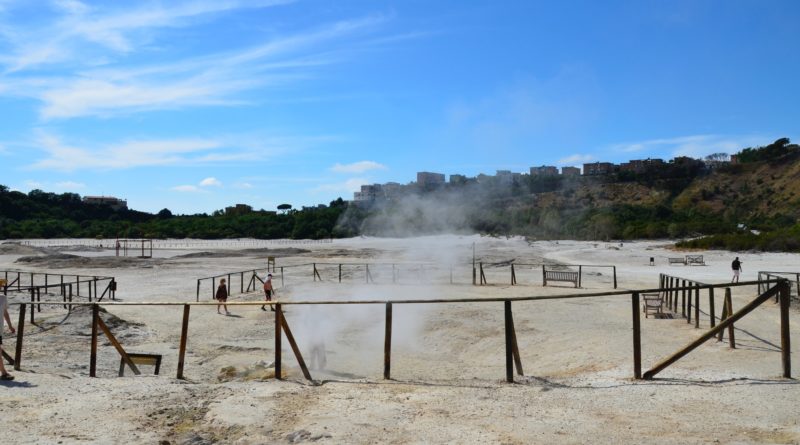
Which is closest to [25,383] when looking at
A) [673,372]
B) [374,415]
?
[374,415]

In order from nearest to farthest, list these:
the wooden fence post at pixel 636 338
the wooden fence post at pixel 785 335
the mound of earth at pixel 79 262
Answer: the wooden fence post at pixel 785 335, the wooden fence post at pixel 636 338, the mound of earth at pixel 79 262

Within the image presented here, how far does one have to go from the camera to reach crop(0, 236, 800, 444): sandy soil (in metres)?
5.79

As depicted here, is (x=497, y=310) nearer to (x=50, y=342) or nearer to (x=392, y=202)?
(x=50, y=342)

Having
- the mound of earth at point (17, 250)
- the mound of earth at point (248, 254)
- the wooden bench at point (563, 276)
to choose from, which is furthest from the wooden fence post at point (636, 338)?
the mound of earth at point (17, 250)

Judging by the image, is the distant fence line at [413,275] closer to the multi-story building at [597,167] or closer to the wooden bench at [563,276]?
the wooden bench at [563,276]

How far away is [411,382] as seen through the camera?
807cm

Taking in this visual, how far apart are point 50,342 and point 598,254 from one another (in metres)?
42.9

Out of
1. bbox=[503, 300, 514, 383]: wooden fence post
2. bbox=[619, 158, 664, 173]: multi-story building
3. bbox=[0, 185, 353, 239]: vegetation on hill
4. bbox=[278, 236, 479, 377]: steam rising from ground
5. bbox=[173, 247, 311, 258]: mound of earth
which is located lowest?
bbox=[278, 236, 479, 377]: steam rising from ground

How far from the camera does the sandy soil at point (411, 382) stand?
19.0ft

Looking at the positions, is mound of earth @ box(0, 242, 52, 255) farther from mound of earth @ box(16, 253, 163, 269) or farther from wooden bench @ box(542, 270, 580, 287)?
wooden bench @ box(542, 270, 580, 287)

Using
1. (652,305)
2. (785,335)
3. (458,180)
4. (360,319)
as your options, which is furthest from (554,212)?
(785,335)

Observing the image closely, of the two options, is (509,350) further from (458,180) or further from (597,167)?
(597,167)

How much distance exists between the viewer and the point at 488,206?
37875 mm

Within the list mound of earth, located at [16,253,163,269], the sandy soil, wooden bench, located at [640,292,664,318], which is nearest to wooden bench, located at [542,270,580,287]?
the sandy soil
